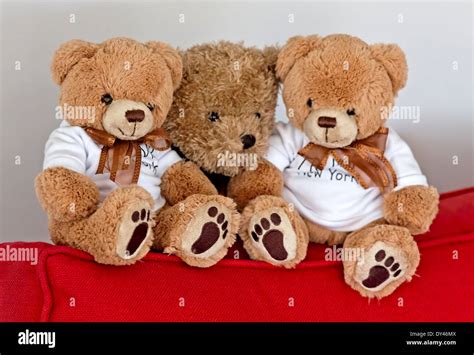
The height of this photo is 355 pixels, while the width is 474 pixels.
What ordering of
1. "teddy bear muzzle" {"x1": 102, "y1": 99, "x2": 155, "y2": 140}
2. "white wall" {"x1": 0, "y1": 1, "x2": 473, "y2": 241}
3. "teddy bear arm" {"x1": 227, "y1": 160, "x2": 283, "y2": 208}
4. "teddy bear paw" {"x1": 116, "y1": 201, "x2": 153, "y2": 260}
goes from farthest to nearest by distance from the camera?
"white wall" {"x1": 0, "y1": 1, "x2": 473, "y2": 241}
"teddy bear arm" {"x1": 227, "y1": 160, "x2": 283, "y2": 208}
"teddy bear muzzle" {"x1": 102, "y1": 99, "x2": 155, "y2": 140}
"teddy bear paw" {"x1": 116, "y1": 201, "x2": 153, "y2": 260}

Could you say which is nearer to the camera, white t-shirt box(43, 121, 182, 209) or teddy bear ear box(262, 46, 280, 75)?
white t-shirt box(43, 121, 182, 209)

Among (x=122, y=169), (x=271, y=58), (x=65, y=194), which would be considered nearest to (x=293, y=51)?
(x=271, y=58)

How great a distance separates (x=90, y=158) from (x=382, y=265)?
1.70 feet

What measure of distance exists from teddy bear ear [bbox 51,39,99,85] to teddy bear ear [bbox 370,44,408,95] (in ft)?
1.61

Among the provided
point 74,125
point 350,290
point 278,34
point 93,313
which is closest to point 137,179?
point 74,125

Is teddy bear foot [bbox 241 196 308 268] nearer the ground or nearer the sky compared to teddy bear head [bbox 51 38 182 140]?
nearer the ground

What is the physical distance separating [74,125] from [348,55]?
483 mm

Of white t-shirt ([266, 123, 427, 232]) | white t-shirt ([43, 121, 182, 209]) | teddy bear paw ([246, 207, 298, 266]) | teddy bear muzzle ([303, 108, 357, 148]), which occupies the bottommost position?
teddy bear paw ([246, 207, 298, 266])

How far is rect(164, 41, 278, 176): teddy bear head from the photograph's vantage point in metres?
1.18

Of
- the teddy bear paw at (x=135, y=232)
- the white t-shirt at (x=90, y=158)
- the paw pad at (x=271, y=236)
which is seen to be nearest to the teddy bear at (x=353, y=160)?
the paw pad at (x=271, y=236)

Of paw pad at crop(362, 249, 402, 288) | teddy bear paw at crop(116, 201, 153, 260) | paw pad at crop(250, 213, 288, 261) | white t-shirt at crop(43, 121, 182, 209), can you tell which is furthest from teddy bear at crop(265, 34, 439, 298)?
teddy bear paw at crop(116, 201, 153, 260)

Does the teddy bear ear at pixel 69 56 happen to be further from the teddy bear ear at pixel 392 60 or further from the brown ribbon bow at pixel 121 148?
the teddy bear ear at pixel 392 60

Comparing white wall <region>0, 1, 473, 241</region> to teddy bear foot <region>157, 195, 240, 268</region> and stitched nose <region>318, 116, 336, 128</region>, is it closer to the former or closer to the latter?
stitched nose <region>318, 116, 336, 128</region>

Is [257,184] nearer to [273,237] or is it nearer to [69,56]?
[273,237]
